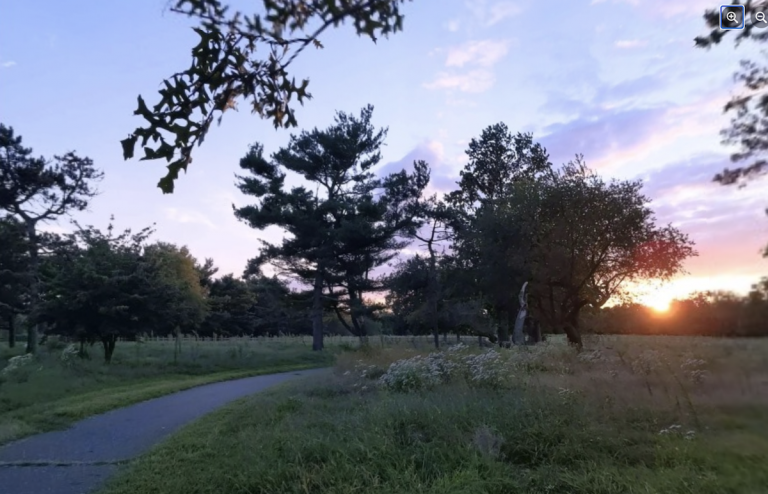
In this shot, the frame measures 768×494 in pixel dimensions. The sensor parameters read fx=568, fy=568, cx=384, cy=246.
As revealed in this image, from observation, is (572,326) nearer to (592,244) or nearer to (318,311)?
(592,244)

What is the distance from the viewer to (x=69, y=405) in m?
13.3

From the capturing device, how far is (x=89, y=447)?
30.0 feet

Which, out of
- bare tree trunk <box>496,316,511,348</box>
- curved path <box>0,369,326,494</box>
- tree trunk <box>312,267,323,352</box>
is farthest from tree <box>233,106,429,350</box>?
curved path <box>0,369,326,494</box>

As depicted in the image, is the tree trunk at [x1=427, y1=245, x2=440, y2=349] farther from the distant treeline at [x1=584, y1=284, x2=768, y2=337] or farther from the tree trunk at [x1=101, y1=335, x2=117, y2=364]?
the distant treeline at [x1=584, y1=284, x2=768, y2=337]

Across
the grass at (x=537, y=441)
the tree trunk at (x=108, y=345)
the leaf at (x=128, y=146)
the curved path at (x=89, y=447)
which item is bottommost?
the curved path at (x=89, y=447)

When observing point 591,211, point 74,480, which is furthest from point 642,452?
point 591,211

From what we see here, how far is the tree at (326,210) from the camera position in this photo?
36.9 m

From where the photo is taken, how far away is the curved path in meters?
7.09

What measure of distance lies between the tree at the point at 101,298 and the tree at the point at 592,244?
15.3 m

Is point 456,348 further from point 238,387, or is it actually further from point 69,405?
point 69,405

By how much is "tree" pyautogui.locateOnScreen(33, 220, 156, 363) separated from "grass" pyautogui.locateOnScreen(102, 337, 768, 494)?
15.0 meters

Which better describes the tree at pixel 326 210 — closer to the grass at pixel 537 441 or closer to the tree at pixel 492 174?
the tree at pixel 492 174

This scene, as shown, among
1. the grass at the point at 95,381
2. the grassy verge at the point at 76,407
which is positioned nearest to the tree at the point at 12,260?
the grass at the point at 95,381

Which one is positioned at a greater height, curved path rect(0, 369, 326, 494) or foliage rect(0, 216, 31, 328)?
foliage rect(0, 216, 31, 328)
